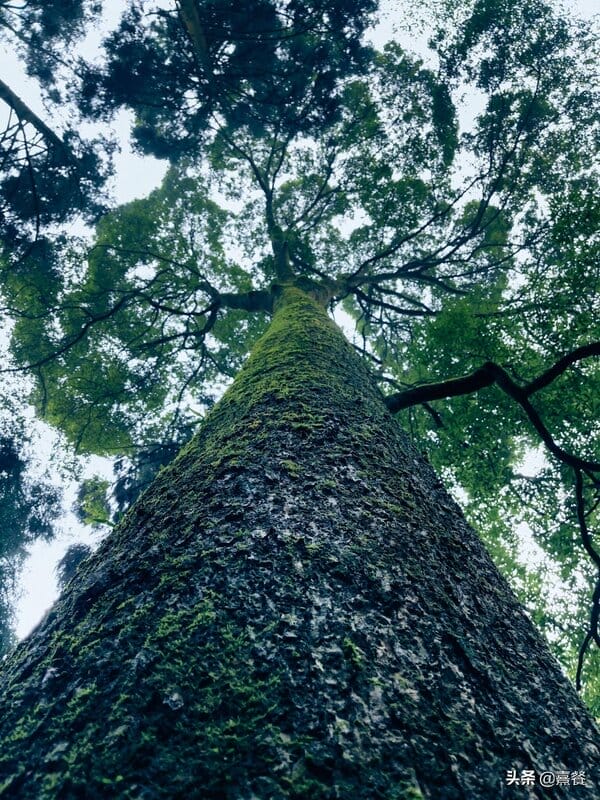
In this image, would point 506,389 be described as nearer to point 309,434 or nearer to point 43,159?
point 309,434

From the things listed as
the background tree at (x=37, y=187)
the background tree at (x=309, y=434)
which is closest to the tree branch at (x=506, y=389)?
the background tree at (x=309, y=434)

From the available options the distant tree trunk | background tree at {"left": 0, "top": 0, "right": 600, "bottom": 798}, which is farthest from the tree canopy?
the distant tree trunk

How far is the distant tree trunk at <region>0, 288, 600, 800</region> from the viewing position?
2.35 feet

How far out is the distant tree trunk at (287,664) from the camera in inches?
28.2

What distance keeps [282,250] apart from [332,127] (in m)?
3.03

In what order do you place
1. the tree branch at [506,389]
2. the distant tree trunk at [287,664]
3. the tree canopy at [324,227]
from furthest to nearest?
1. the tree canopy at [324,227]
2. the tree branch at [506,389]
3. the distant tree trunk at [287,664]

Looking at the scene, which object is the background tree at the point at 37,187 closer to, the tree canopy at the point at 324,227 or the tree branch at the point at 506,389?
the tree canopy at the point at 324,227

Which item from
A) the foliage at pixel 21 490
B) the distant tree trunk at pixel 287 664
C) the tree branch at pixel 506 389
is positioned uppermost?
the foliage at pixel 21 490

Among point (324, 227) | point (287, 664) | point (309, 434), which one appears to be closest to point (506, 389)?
point (309, 434)

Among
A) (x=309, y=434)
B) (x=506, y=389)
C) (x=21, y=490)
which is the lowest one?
(x=309, y=434)

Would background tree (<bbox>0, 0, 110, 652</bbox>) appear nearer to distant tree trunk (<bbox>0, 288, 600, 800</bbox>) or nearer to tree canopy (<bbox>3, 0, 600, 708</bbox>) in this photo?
tree canopy (<bbox>3, 0, 600, 708</bbox>)

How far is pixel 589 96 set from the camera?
8242mm

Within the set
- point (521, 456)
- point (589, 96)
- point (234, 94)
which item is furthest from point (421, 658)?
point (589, 96)

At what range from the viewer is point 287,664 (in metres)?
0.89
